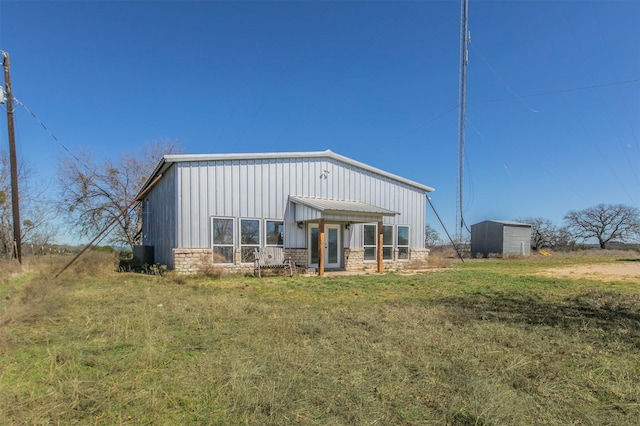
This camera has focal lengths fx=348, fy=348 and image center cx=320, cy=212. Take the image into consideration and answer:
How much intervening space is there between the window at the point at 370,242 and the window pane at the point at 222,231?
19.9ft

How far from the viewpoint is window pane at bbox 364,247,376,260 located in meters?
15.6

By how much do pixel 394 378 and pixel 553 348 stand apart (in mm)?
2186

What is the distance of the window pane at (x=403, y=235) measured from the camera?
16.7 meters

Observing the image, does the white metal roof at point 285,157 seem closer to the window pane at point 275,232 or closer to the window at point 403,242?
the window at point 403,242

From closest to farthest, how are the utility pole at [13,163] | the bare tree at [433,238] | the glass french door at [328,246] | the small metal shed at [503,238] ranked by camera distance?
1. the utility pole at [13,163]
2. the glass french door at [328,246]
3. the small metal shed at [503,238]
4. the bare tree at [433,238]

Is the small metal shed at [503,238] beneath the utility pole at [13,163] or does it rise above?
beneath

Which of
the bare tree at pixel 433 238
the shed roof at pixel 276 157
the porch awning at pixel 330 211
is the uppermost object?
the shed roof at pixel 276 157

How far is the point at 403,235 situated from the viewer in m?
16.8

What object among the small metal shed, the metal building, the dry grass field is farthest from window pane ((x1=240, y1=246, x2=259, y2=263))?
the small metal shed

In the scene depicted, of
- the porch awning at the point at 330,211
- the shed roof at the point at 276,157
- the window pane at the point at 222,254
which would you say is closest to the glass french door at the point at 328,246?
the porch awning at the point at 330,211

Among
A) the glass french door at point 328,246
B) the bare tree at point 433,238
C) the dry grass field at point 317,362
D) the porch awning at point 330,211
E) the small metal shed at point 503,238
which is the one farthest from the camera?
the bare tree at point 433,238

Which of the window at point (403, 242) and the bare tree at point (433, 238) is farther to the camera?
the bare tree at point (433, 238)

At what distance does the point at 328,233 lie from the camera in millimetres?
14695

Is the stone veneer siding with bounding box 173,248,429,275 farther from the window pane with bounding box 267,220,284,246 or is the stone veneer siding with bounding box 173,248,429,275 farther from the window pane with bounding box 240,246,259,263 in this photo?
the window pane with bounding box 267,220,284,246
